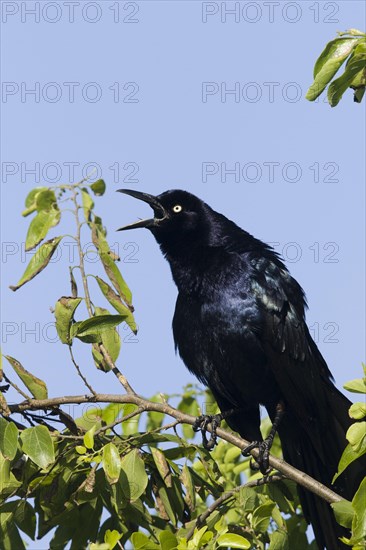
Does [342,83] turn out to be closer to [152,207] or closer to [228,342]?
[228,342]

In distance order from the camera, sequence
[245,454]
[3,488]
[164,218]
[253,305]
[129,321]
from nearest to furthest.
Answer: [3,488] → [129,321] → [245,454] → [253,305] → [164,218]

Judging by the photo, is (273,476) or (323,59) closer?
(323,59)

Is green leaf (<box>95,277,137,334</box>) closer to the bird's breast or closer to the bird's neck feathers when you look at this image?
the bird's breast

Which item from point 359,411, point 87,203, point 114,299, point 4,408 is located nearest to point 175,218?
point 87,203

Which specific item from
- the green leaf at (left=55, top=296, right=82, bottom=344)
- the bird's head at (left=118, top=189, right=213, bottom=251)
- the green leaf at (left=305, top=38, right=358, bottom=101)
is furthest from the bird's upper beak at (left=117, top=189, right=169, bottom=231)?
the green leaf at (left=305, top=38, right=358, bottom=101)

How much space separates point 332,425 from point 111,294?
177cm

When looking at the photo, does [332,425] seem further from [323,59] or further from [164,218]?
[323,59]

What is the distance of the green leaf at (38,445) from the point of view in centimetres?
353

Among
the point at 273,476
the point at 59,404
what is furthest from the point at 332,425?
the point at 59,404

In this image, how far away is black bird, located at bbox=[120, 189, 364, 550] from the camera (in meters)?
5.33

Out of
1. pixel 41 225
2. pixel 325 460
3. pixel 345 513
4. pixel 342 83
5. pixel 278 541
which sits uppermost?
pixel 342 83

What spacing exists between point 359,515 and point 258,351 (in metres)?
2.54

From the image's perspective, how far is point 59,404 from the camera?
3842mm

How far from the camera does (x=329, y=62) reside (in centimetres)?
347
